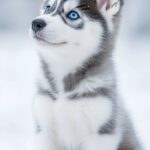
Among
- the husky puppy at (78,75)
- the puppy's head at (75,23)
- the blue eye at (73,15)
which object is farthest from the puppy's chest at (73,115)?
the blue eye at (73,15)

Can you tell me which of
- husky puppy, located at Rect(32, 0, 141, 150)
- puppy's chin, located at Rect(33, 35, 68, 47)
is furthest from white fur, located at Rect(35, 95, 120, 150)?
puppy's chin, located at Rect(33, 35, 68, 47)

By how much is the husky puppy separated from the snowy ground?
0.28m

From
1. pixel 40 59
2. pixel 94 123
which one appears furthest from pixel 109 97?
pixel 40 59

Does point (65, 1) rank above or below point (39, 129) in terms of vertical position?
above

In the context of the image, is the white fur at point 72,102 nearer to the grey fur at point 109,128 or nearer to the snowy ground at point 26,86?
the grey fur at point 109,128

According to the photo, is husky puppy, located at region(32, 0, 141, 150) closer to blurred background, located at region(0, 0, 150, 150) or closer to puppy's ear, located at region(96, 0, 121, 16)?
puppy's ear, located at region(96, 0, 121, 16)

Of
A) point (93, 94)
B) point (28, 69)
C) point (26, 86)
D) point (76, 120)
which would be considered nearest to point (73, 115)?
point (76, 120)

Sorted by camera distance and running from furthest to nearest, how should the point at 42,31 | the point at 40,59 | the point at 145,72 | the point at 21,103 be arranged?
the point at 145,72, the point at 21,103, the point at 40,59, the point at 42,31

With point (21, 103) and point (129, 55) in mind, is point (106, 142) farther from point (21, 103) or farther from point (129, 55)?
point (129, 55)

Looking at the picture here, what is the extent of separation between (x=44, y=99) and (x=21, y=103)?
59.7 inches

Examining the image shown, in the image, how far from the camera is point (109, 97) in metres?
3.38

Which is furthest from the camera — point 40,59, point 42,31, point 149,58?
point 149,58

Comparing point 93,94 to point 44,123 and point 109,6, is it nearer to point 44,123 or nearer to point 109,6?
point 44,123

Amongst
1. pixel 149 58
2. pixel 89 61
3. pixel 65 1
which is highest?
pixel 65 1
